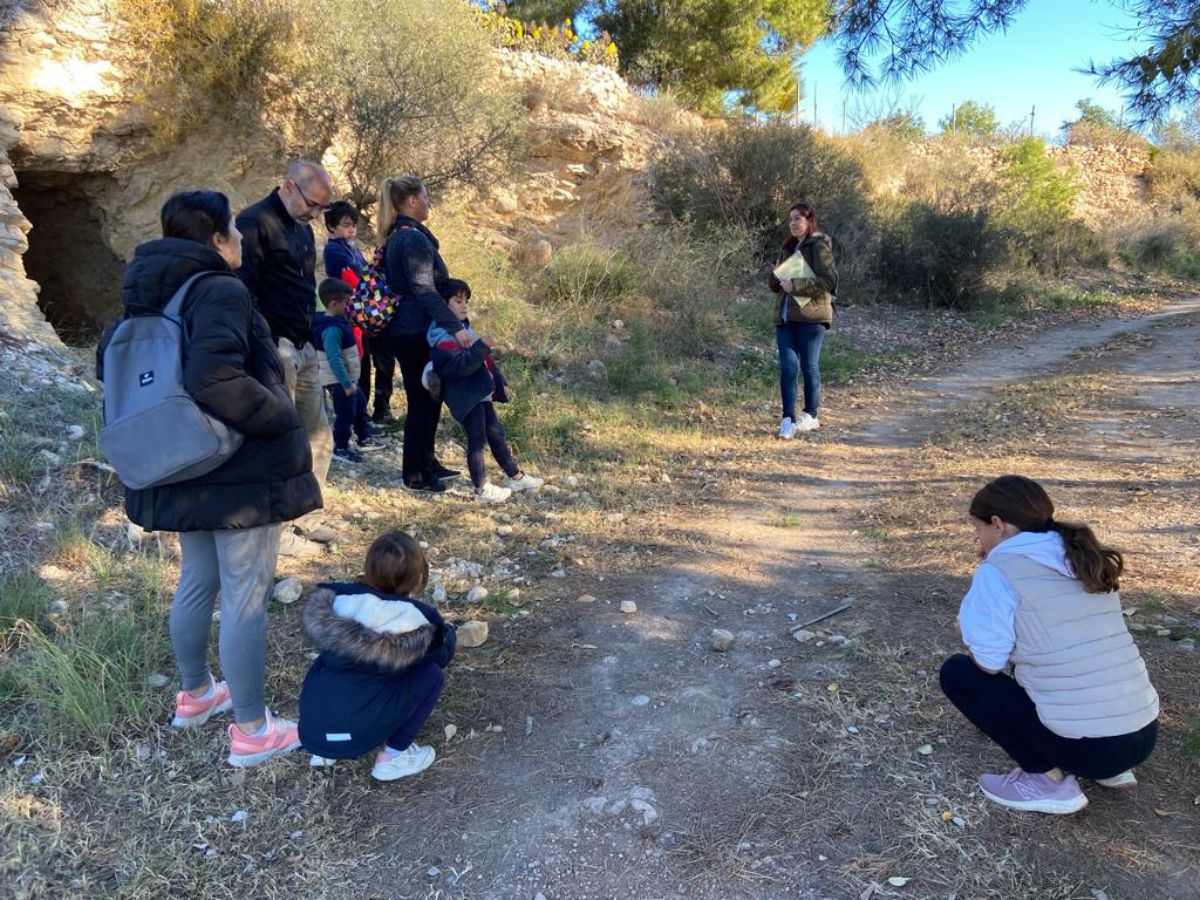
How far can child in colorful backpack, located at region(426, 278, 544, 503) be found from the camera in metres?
4.41

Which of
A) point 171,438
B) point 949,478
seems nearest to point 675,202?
point 949,478

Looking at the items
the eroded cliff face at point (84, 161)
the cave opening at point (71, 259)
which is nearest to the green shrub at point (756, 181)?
the eroded cliff face at point (84, 161)

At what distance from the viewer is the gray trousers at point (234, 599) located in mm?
2396

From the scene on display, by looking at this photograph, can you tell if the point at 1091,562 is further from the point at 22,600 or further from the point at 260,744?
the point at 22,600

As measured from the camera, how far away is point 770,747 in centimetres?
263

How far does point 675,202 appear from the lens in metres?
12.1

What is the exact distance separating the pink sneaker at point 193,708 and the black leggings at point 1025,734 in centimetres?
246

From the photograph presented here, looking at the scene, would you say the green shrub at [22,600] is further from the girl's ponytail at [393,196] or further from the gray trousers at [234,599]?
the girl's ponytail at [393,196]

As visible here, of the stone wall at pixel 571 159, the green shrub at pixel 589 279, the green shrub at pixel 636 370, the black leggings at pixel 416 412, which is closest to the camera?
the black leggings at pixel 416 412

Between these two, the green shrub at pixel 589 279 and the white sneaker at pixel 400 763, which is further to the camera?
the green shrub at pixel 589 279

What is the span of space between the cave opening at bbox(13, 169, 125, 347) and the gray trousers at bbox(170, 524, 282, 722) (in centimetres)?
797

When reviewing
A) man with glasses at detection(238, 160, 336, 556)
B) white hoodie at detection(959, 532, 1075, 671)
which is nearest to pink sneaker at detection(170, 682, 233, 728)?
man with glasses at detection(238, 160, 336, 556)

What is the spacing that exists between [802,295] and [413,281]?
3.04 m

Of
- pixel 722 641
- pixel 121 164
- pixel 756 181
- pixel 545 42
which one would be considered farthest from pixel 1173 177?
pixel 722 641
